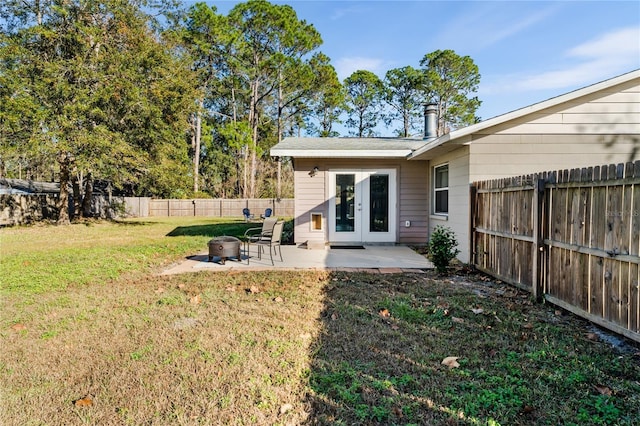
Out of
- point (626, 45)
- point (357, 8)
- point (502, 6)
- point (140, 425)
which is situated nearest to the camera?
point (140, 425)

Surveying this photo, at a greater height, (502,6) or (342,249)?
(502,6)

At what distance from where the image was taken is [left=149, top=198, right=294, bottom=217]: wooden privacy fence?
2427 cm

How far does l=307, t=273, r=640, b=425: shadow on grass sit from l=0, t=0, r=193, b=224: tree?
13935 mm

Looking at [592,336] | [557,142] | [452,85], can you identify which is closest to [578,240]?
[592,336]

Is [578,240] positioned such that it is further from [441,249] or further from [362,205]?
[362,205]

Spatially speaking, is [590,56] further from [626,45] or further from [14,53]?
[14,53]

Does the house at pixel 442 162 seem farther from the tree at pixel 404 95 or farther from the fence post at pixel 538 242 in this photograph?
the tree at pixel 404 95

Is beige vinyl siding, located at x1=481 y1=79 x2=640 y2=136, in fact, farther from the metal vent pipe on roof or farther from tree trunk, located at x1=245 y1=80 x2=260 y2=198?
tree trunk, located at x1=245 y1=80 x2=260 y2=198

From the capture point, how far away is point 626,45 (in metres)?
7.86

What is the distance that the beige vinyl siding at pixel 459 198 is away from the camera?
22.5 ft

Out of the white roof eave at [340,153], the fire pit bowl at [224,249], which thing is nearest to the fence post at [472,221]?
Answer: the white roof eave at [340,153]

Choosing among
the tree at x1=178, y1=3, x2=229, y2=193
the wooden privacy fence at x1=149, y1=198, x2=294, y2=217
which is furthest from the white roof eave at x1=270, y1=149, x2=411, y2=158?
the tree at x1=178, y1=3, x2=229, y2=193

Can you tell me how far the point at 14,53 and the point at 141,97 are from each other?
4391 millimetres

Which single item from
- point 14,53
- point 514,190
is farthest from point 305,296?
point 14,53
